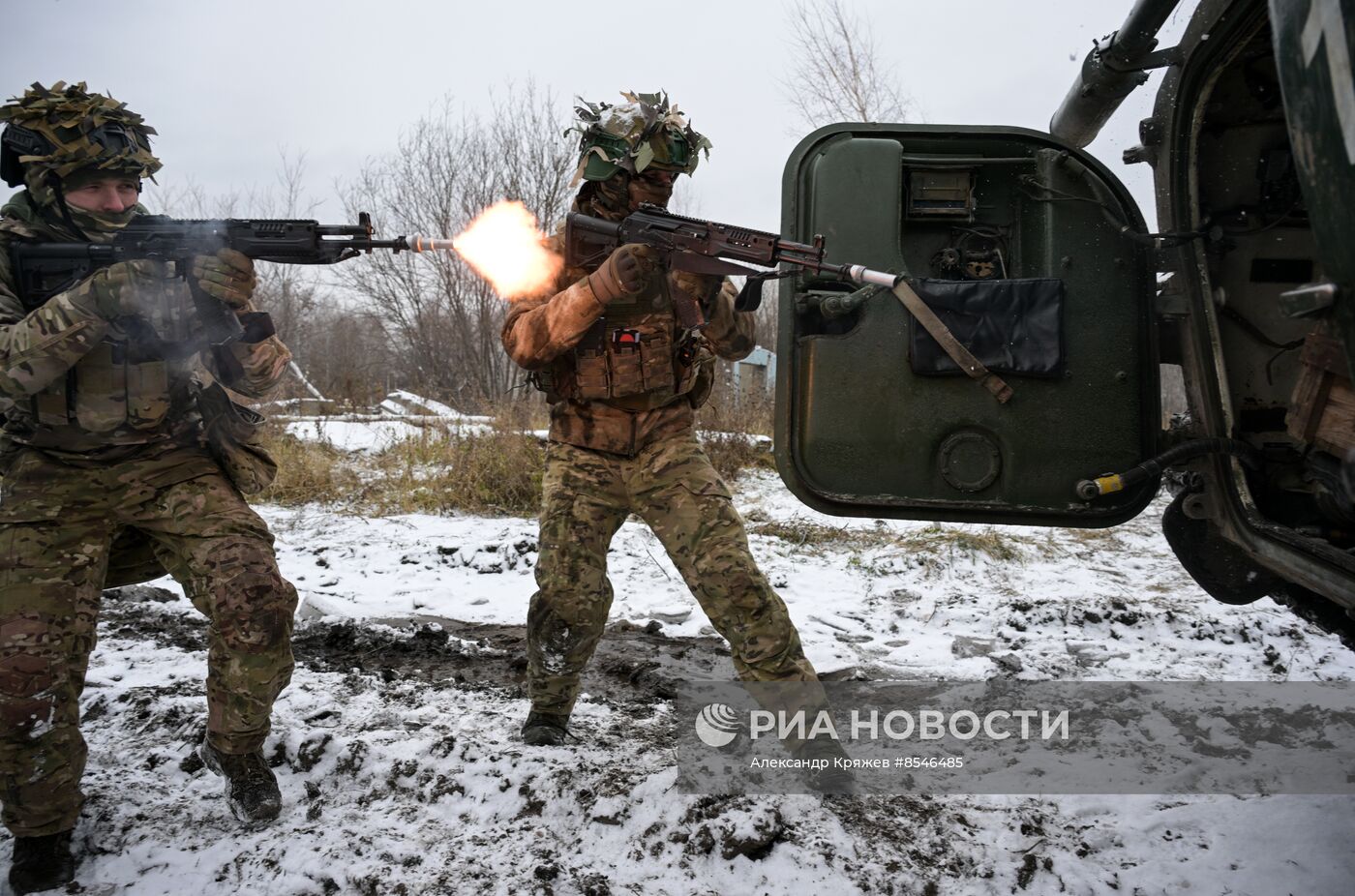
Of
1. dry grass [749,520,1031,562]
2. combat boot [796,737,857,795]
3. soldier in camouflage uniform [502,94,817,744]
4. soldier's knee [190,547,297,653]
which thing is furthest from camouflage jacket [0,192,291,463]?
dry grass [749,520,1031,562]

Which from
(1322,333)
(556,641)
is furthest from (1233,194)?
(556,641)

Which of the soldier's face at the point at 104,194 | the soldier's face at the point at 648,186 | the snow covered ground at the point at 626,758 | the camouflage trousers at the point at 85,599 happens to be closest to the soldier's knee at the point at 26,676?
the camouflage trousers at the point at 85,599

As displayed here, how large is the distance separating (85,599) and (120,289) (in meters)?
0.92

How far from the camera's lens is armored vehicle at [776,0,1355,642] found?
98.7 inches

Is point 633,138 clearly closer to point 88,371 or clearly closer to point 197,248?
point 197,248

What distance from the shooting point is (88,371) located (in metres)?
2.58

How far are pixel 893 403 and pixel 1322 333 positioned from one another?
1133 millimetres

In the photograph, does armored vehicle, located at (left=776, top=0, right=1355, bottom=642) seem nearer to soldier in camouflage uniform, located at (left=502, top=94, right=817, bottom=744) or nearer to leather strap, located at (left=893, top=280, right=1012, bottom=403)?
leather strap, located at (left=893, top=280, right=1012, bottom=403)

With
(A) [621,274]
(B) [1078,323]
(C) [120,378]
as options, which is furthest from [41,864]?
(B) [1078,323]

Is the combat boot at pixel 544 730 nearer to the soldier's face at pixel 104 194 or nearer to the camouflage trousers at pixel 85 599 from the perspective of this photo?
the camouflage trousers at pixel 85 599

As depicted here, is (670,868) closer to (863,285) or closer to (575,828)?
(575,828)

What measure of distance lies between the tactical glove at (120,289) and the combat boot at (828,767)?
243 centimetres

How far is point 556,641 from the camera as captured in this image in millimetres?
2850

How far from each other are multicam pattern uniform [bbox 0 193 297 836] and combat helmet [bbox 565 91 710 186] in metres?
1.43
